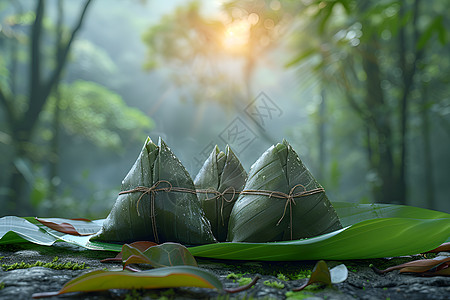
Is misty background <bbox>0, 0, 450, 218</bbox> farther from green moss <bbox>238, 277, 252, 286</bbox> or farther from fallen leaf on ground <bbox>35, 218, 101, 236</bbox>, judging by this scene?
green moss <bbox>238, 277, 252, 286</bbox>

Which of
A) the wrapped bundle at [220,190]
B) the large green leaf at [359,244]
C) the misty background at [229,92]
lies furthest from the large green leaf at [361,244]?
the misty background at [229,92]

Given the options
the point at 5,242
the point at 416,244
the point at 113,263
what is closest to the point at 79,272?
the point at 113,263

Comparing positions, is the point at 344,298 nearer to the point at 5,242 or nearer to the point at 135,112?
the point at 5,242

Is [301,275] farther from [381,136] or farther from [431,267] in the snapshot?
[381,136]

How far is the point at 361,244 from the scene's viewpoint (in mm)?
742

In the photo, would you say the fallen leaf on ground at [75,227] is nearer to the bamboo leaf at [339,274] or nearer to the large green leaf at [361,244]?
the large green leaf at [361,244]

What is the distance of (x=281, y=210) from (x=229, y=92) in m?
6.33

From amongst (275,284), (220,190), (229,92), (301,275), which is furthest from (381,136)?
(229,92)

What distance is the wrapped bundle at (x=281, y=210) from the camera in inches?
32.3

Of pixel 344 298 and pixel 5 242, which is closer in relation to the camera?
pixel 344 298

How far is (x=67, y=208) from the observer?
435 centimetres

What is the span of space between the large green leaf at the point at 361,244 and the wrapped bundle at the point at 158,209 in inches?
4.2

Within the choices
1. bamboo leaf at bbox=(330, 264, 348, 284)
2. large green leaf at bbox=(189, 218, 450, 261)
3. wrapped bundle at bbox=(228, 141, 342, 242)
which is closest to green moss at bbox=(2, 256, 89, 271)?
large green leaf at bbox=(189, 218, 450, 261)

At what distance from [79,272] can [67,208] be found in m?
4.08
